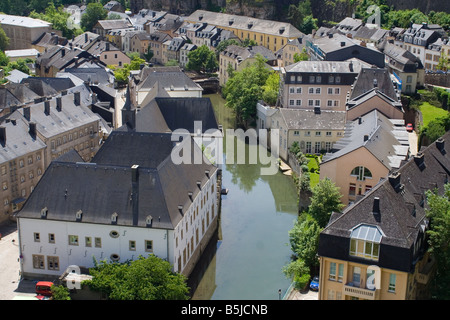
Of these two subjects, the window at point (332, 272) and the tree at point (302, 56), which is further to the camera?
the tree at point (302, 56)

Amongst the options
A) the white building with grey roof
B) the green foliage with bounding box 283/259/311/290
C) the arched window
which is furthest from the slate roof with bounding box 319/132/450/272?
the arched window

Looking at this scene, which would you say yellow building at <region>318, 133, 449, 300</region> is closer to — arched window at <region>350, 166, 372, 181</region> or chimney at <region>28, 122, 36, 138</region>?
arched window at <region>350, 166, 372, 181</region>

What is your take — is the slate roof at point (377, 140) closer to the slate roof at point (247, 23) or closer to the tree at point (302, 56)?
the tree at point (302, 56)

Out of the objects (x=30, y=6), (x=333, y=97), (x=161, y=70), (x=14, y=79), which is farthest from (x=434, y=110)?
(x=30, y=6)

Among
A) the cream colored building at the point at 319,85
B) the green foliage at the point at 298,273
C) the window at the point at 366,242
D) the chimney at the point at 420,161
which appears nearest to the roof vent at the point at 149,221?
the green foliage at the point at 298,273

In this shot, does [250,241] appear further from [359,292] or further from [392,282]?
[392,282]

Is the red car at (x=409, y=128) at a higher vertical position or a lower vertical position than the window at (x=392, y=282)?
lower

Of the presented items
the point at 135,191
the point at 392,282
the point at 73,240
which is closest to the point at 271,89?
the point at 135,191
